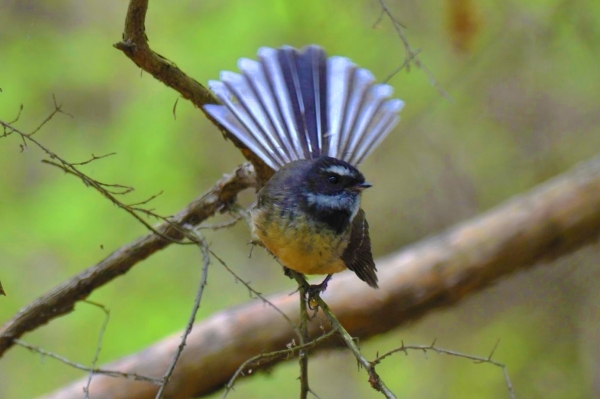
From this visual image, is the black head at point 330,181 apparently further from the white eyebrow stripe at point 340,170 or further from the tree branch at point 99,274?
the tree branch at point 99,274

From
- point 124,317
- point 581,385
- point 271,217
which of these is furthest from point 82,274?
point 581,385

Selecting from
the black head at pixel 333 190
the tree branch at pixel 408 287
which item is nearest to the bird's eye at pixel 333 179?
the black head at pixel 333 190

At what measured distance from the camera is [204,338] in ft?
14.3

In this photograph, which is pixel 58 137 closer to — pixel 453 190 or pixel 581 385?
pixel 453 190

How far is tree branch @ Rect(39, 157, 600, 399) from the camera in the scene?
428 cm

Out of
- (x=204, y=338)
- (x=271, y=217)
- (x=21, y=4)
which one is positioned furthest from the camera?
(x=21, y=4)

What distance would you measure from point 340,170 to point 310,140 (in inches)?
18.3

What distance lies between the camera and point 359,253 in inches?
122

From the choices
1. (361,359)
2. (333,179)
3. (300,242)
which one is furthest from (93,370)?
(333,179)

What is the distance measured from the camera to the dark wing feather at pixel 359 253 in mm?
3023

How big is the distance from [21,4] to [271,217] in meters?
3.26

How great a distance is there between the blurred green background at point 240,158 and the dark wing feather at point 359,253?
2454 mm

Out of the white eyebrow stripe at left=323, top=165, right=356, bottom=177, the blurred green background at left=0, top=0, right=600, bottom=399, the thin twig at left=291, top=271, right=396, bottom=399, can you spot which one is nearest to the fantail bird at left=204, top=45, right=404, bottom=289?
the white eyebrow stripe at left=323, top=165, right=356, bottom=177

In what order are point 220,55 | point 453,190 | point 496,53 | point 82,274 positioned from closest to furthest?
1. point 82,274
2. point 220,55
3. point 496,53
4. point 453,190
